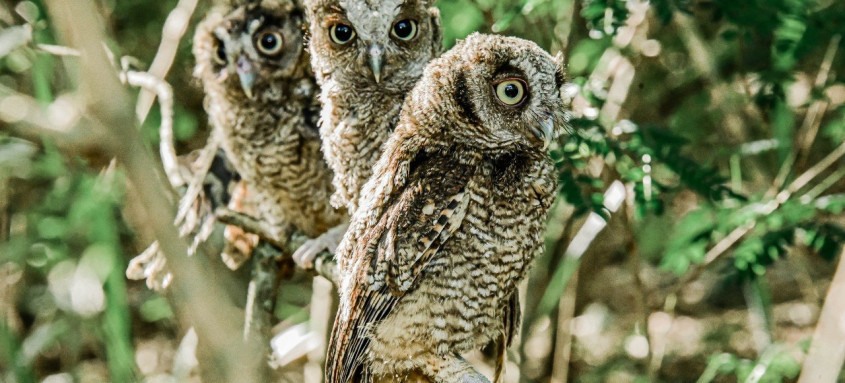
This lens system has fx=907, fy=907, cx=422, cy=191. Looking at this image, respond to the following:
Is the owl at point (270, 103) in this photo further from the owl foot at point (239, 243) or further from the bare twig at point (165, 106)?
the bare twig at point (165, 106)

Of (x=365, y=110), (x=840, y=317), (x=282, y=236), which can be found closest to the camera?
(x=840, y=317)

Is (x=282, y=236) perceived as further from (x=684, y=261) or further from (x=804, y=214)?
(x=804, y=214)

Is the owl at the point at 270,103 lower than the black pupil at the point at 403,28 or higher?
lower

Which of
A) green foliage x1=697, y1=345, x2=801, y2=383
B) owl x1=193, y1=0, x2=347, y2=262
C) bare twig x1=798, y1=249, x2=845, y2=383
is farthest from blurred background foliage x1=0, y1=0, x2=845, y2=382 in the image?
bare twig x1=798, y1=249, x2=845, y2=383

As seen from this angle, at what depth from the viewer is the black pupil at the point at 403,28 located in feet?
8.79

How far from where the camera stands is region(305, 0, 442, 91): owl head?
263 cm

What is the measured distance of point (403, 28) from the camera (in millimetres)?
2691

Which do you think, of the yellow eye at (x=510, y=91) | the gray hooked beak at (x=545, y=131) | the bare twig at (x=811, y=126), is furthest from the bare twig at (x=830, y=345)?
the bare twig at (x=811, y=126)

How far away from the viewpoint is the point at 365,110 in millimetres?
2736

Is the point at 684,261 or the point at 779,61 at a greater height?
the point at 779,61

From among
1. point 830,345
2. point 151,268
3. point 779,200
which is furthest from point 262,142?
point 830,345

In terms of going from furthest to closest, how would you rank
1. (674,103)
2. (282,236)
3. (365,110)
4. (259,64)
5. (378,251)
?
(674,103), (282,236), (259,64), (365,110), (378,251)

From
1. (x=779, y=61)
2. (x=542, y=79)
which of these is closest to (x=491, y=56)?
(x=542, y=79)

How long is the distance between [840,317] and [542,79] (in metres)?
0.86
